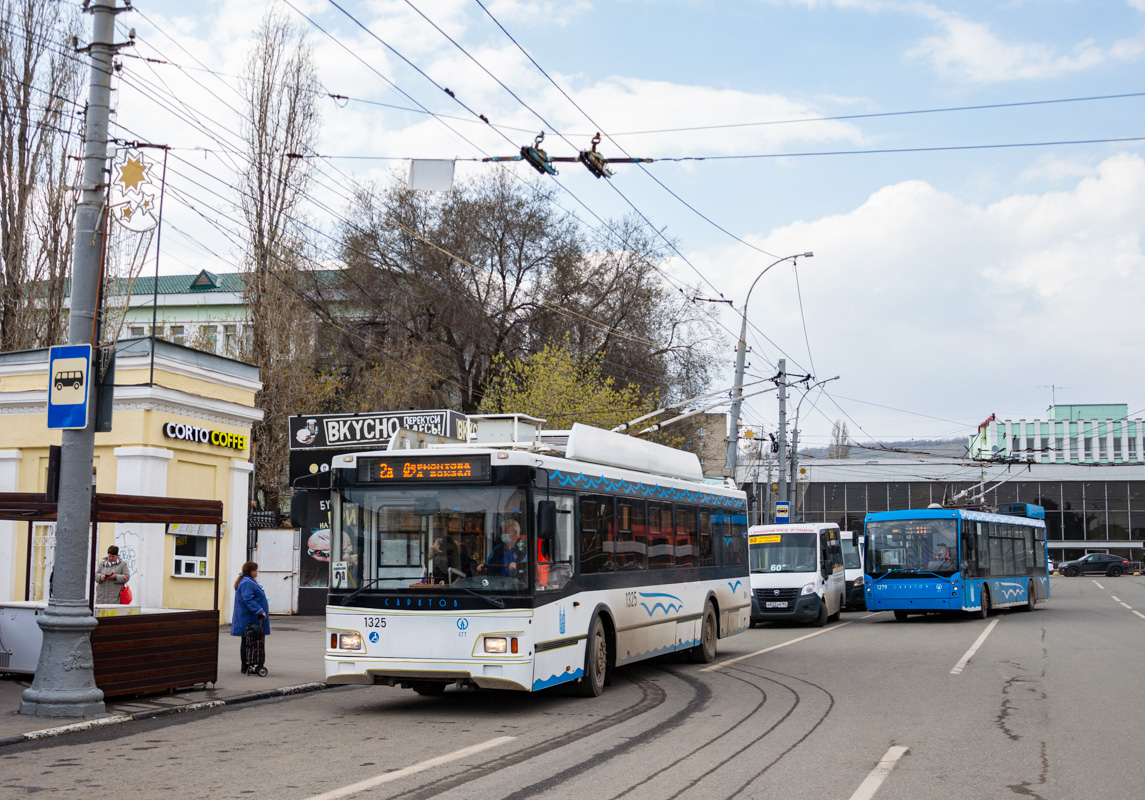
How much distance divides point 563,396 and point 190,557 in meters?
18.4

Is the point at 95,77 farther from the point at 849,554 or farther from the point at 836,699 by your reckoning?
the point at 849,554

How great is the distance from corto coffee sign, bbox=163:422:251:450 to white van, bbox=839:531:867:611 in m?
17.4

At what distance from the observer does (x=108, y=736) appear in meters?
10.8

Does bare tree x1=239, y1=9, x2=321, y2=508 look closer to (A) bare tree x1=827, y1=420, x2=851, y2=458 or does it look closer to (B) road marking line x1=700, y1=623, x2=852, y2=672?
(B) road marking line x1=700, y1=623, x2=852, y2=672

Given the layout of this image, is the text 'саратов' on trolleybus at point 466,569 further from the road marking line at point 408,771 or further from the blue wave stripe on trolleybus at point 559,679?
the road marking line at point 408,771

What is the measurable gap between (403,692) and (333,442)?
14684 mm

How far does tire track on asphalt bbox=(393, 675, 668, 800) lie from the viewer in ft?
26.3

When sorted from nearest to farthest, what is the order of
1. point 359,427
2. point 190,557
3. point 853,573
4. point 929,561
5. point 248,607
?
point 248,607 < point 190,557 < point 929,561 < point 359,427 < point 853,573

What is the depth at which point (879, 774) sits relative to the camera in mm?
8609

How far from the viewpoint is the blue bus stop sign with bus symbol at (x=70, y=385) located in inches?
→ 469

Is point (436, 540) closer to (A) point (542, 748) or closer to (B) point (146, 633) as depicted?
(A) point (542, 748)

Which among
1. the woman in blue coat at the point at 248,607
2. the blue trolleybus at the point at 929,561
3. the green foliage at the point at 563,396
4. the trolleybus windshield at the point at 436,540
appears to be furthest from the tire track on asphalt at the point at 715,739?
the green foliage at the point at 563,396

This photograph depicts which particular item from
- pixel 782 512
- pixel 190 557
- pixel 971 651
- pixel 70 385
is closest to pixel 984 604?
pixel 782 512

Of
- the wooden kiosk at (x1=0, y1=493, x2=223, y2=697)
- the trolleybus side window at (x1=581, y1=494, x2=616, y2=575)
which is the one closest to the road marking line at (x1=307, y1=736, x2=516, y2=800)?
the trolleybus side window at (x1=581, y1=494, x2=616, y2=575)
